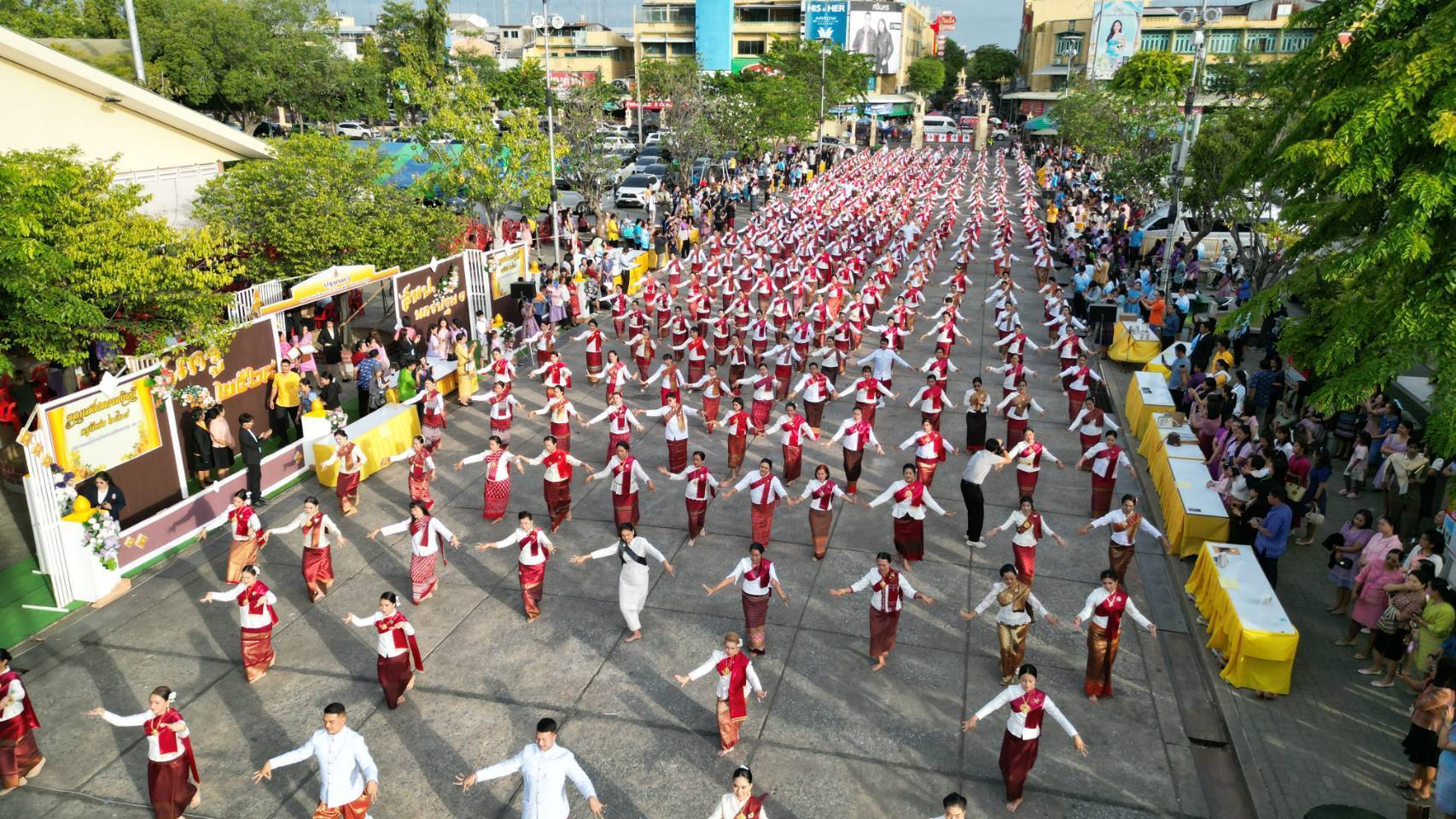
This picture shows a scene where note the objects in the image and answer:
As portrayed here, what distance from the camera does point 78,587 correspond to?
1088 cm

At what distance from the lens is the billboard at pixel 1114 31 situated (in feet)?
269

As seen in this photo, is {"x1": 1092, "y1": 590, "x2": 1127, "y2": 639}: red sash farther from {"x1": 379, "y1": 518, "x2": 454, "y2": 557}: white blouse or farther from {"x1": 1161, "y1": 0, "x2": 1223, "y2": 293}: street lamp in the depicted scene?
{"x1": 1161, "y1": 0, "x2": 1223, "y2": 293}: street lamp

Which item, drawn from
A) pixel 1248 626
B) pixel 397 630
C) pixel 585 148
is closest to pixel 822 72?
pixel 585 148

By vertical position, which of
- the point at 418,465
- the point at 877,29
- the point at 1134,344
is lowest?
the point at 1134,344

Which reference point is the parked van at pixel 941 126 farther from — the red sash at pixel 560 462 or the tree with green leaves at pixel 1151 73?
the red sash at pixel 560 462

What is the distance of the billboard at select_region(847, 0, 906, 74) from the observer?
104 metres

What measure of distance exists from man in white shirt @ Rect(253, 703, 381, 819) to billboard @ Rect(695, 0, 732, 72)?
320 feet

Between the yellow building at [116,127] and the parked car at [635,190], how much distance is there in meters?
21.2

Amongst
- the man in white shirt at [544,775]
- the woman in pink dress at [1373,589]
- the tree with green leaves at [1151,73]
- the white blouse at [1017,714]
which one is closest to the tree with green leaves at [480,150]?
the man in white shirt at [544,775]

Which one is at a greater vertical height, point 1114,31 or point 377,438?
point 1114,31

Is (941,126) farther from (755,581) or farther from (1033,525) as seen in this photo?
(755,581)

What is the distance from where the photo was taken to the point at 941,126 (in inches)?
3305

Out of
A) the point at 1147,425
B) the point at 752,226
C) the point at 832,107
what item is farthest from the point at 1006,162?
the point at 1147,425

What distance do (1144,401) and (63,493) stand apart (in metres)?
14.9
